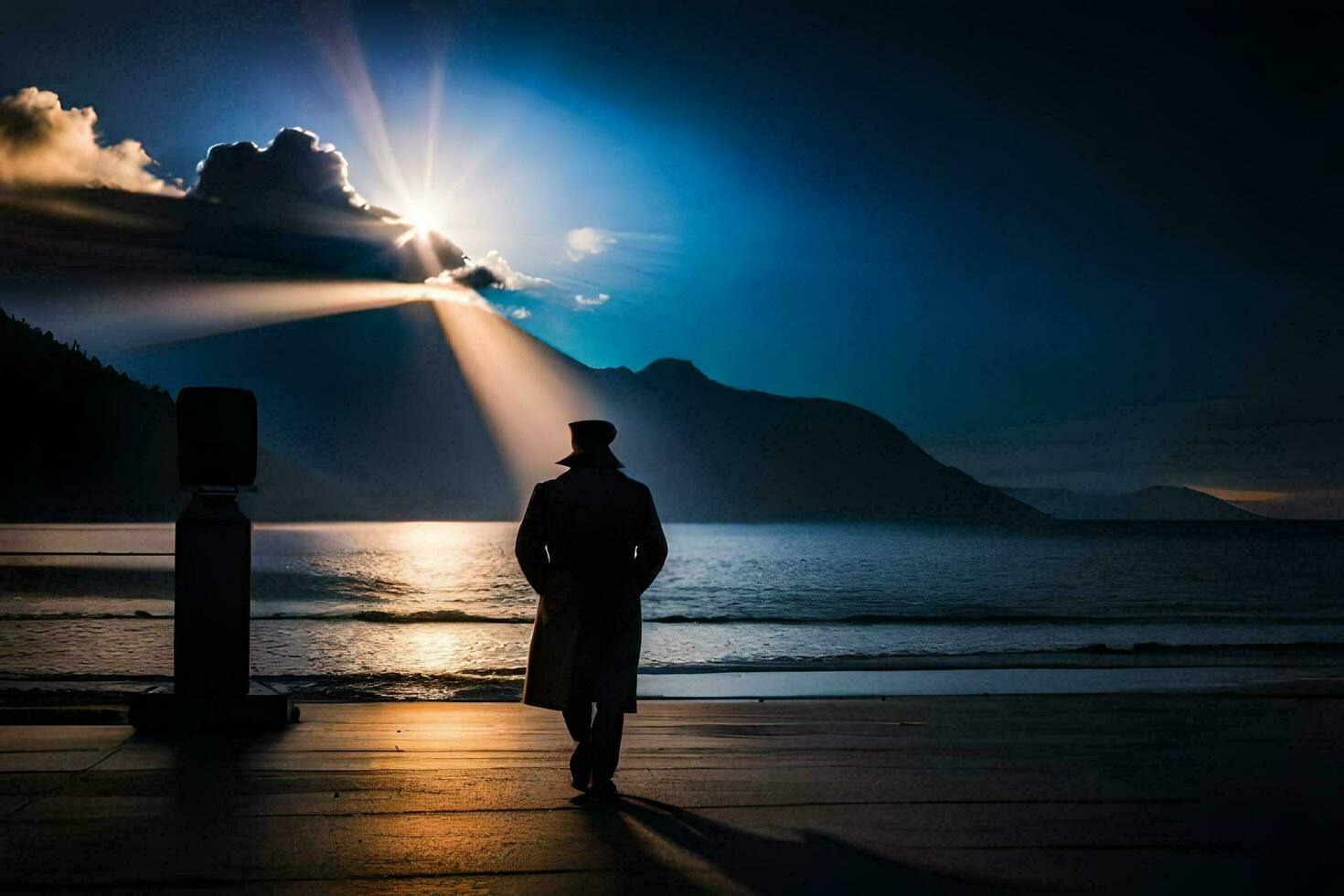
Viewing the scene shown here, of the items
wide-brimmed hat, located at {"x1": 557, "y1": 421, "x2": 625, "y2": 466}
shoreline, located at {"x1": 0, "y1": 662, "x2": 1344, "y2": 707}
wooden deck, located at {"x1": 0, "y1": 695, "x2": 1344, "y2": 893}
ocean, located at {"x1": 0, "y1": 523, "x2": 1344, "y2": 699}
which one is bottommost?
ocean, located at {"x1": 0, "y1": 523, "x2": 1344, "y2": 699}

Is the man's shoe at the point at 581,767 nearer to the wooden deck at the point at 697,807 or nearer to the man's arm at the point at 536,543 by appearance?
the wooden deck at the point at 697,807

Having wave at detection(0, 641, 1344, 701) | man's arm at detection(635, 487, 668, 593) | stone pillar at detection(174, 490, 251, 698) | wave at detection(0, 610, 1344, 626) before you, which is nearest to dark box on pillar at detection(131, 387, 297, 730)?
stone pillar at detection(174, 490, 251, 698)

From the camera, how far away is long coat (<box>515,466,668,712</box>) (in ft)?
16.1

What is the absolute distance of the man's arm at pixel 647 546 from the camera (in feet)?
16.4

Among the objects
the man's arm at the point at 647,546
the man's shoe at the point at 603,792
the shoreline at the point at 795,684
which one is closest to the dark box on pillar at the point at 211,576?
the shoreline at the point at 795,684

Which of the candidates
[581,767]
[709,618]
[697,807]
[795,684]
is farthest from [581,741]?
[709,618]

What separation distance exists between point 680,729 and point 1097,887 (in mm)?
3405

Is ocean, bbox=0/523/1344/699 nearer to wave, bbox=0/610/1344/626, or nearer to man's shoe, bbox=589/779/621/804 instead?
A: wave, bbox=0/610/1344/626

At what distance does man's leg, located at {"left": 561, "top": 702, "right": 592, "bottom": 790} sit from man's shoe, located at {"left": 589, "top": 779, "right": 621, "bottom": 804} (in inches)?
4.9

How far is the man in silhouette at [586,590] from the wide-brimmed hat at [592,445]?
2.5 inches

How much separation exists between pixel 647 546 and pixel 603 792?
3.63ft

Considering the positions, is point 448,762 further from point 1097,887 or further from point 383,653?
point 383,653

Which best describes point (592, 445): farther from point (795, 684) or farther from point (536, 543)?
point (795, 684)

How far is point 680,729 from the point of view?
6625 millimetres
